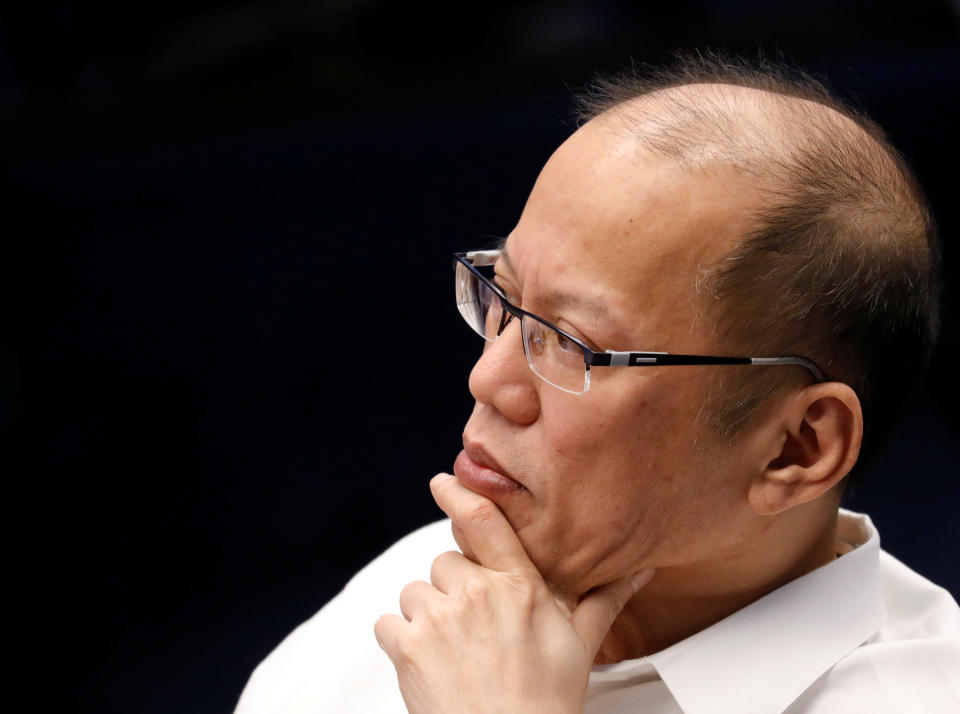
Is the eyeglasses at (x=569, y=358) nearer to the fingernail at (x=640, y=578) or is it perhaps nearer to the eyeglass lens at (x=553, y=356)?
the eyeglass lens at (x=553, y=356)

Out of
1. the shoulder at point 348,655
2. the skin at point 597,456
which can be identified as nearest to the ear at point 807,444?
the skin at point 597,456

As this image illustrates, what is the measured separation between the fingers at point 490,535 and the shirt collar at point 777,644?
0.23 meters

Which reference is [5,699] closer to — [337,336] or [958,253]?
[337,336]

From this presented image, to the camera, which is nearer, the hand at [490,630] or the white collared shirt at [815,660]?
the hand at [490,630]

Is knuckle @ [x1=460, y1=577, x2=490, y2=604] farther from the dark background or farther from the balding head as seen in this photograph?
the dark background

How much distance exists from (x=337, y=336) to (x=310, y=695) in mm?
1534

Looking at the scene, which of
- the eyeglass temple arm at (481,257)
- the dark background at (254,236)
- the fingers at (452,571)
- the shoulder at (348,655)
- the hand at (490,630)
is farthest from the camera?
the dark background at (254,236)

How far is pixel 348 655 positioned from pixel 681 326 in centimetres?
77

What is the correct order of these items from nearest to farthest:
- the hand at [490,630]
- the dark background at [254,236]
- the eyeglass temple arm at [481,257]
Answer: the hand at [490,630], the eyeglass temple arm at [481,257], the dark background at [254,236]

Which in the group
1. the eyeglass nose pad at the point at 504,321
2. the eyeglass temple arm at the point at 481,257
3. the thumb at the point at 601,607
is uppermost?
the eyeglass temple arm at the point at 481,257

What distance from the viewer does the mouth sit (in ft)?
4.23

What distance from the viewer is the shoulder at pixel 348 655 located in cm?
160

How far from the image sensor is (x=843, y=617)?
137cm

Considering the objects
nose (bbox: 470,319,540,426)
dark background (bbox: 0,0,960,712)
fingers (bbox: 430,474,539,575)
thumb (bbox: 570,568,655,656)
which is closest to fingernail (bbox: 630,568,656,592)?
thumb (bbox: 570,568,655,656)
